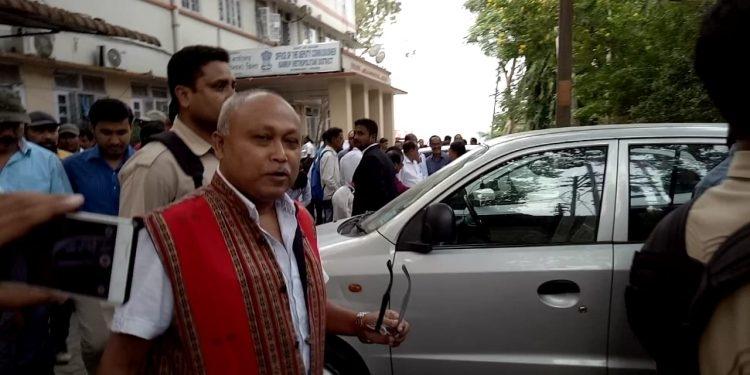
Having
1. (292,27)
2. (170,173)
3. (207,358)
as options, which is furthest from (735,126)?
(292,27)

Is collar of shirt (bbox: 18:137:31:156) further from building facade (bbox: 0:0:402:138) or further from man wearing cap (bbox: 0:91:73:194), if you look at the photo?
building facade (bbox: 0:0:402:138)

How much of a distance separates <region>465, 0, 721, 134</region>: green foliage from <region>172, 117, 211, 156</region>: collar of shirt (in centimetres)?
681

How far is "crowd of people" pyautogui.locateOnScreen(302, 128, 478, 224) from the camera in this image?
5.43m

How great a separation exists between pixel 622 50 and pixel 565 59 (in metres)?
1.58

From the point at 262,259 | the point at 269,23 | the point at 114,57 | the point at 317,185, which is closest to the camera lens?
the point at 262,259

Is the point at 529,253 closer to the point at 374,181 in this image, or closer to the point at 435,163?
the point at 374,181

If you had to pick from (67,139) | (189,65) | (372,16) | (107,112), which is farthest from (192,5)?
(372,16)

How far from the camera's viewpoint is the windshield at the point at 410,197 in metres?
2.99

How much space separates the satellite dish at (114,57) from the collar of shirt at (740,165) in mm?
12428

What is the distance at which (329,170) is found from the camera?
743 cm

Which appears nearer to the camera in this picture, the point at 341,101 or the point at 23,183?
the point at 23,183

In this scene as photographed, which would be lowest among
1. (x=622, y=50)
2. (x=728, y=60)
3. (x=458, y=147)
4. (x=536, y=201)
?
(x=536, y=201)

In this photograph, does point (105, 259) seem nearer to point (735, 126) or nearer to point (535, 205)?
point (735, 126)

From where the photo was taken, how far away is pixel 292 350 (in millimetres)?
1340
